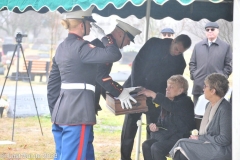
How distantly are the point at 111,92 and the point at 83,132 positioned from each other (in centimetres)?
69

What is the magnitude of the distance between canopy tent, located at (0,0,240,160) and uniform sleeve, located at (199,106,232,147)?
0.40m

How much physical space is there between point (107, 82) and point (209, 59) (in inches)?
113

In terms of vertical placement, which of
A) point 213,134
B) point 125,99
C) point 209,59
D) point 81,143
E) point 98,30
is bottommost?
point 81,143

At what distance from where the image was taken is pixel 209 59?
7.79 m

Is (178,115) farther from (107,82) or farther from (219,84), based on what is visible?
(107,82)

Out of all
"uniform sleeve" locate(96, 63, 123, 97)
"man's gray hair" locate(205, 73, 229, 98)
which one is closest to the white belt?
"uniform sleeve" locate(96, 63, 123, 97)

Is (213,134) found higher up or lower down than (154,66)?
lower down

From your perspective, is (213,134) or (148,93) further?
(148,93)

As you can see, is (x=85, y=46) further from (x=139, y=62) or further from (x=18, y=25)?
(x=18, y=25)

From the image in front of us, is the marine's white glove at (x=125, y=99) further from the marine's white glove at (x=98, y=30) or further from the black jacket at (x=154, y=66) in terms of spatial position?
the black jacket at (x=154, y=66)

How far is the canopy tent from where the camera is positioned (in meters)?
4.04
